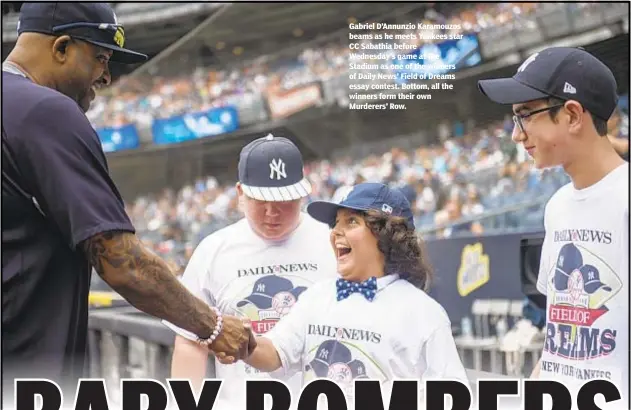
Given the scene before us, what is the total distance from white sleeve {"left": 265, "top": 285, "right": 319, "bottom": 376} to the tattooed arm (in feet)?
1.58

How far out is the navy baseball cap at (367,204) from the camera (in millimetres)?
2805

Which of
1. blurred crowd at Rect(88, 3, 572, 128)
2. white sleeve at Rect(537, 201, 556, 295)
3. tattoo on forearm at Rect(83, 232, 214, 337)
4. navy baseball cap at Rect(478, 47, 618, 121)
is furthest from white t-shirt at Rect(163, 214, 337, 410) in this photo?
blurred crowd at Rect(88, 3, 572, 128)

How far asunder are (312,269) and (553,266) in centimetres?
80

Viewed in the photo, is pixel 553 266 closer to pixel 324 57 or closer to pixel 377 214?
pixel 377 214

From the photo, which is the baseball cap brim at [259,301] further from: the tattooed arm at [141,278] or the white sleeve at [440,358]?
the tattooed arm at [141,278]

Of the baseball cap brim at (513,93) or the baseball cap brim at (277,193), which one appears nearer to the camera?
the baseball cap brim at (513,93)

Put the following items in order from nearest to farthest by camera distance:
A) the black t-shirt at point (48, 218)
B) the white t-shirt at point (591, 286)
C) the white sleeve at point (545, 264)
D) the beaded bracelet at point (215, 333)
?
the black t-shirt at point (48, 218), the beaded bracelet at point (215, 333), the white t-shirt at point (591, 286), the white sleeve at point (545, 264)

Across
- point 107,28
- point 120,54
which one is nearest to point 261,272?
point 120,54

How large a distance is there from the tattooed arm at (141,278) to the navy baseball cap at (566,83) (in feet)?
3.56

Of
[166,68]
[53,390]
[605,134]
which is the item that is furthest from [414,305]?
[166,68]

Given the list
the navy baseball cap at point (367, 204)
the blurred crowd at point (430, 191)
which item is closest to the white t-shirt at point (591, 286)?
the navy baseball cap at point (367, 204)

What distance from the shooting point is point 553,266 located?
2752 mm

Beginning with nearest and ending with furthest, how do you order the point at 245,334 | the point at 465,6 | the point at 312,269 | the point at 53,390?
the point at 53,390, the point at 245,334, the point at 312,269, the point at 465,6

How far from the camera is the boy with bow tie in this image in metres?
2.69
